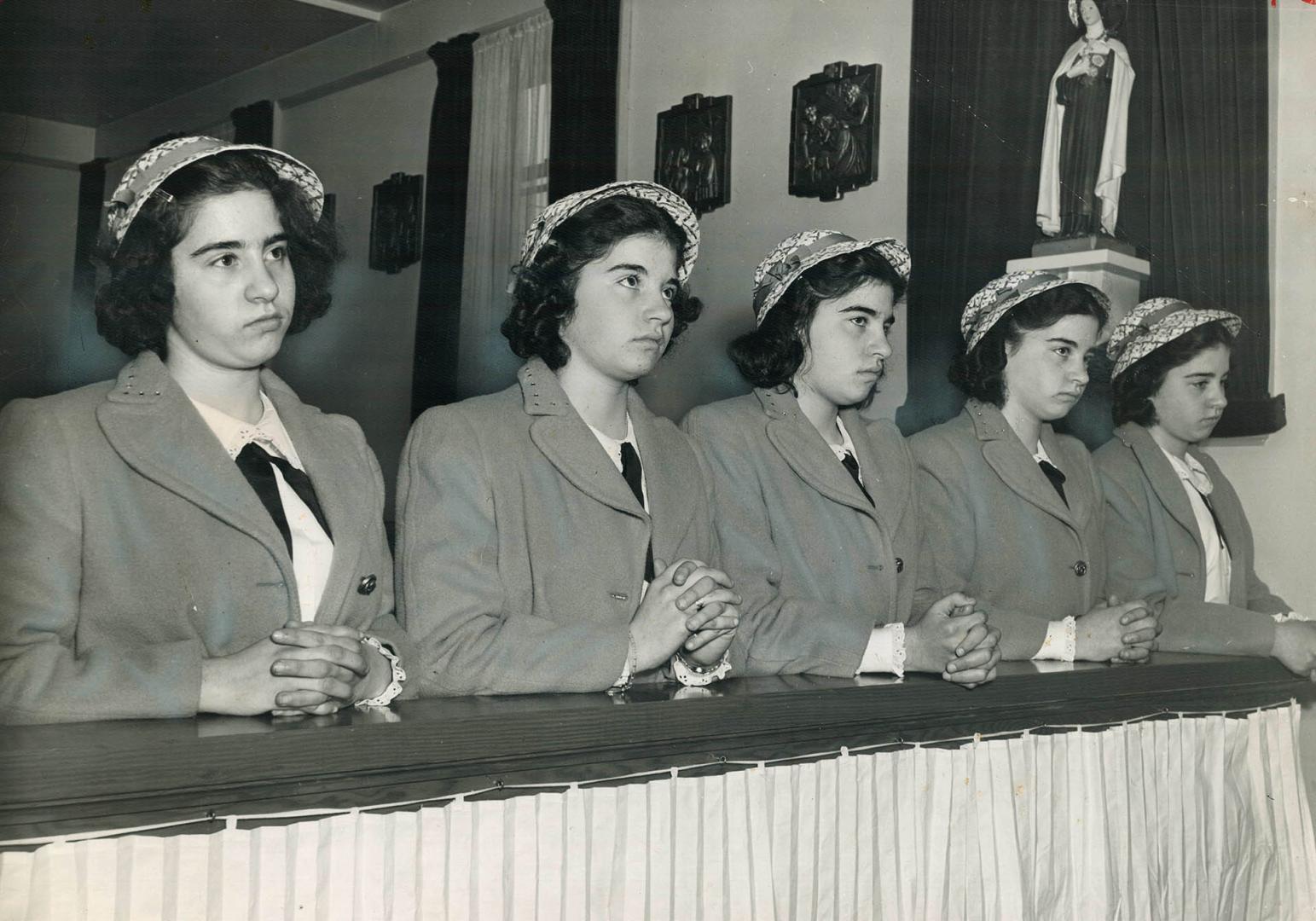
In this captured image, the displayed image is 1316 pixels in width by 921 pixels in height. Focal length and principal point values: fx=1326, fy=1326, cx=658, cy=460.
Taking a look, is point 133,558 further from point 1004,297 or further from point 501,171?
point 501,171

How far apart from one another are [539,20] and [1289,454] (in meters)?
2.77

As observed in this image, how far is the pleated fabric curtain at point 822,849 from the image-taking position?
1.60 m

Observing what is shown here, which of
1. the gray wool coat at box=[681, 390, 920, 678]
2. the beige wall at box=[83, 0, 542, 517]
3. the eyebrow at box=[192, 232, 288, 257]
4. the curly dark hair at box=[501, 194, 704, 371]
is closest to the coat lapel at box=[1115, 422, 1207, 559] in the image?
the gray wool coat at box=[681, 390, 920, 678]

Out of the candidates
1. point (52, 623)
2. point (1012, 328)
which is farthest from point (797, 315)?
point (52, 623)

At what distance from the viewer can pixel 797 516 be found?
9.51ft

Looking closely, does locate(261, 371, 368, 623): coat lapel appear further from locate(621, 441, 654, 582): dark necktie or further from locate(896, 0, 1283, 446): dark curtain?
locate(896, 0, 1283, 446): dark curtain

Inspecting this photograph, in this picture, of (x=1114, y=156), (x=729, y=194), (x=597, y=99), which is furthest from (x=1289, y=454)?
(x=597, y=99)

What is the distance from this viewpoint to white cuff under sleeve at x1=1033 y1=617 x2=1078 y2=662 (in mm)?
3008

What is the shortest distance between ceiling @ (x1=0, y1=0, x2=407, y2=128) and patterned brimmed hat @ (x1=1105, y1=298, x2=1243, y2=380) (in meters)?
2.28

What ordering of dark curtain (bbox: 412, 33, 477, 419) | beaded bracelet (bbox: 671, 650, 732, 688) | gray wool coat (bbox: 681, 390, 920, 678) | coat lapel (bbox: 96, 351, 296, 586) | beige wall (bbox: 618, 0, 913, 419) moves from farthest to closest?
beige wall (bbox: 618, 0, 913, 419)
dark curtain (bbox: 412, 33, 477, 419)
gray wool coat (bbox: 681, 390, 920, 678)
beaded bracelet (bbox: 671, 650, 732, 688)
coat lapel (bbox: 96, 351, 296, 586)

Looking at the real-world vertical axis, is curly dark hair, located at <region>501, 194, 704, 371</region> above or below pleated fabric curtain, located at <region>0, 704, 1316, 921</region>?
above

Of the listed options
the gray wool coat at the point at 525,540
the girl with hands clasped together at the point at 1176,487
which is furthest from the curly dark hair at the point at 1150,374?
the gray wool coat at the point at 525,540

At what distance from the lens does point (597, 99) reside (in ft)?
14.7

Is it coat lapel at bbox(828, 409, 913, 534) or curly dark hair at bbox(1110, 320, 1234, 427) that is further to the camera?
curly dark hair at bbox(1110, 320, 1234, 427)
